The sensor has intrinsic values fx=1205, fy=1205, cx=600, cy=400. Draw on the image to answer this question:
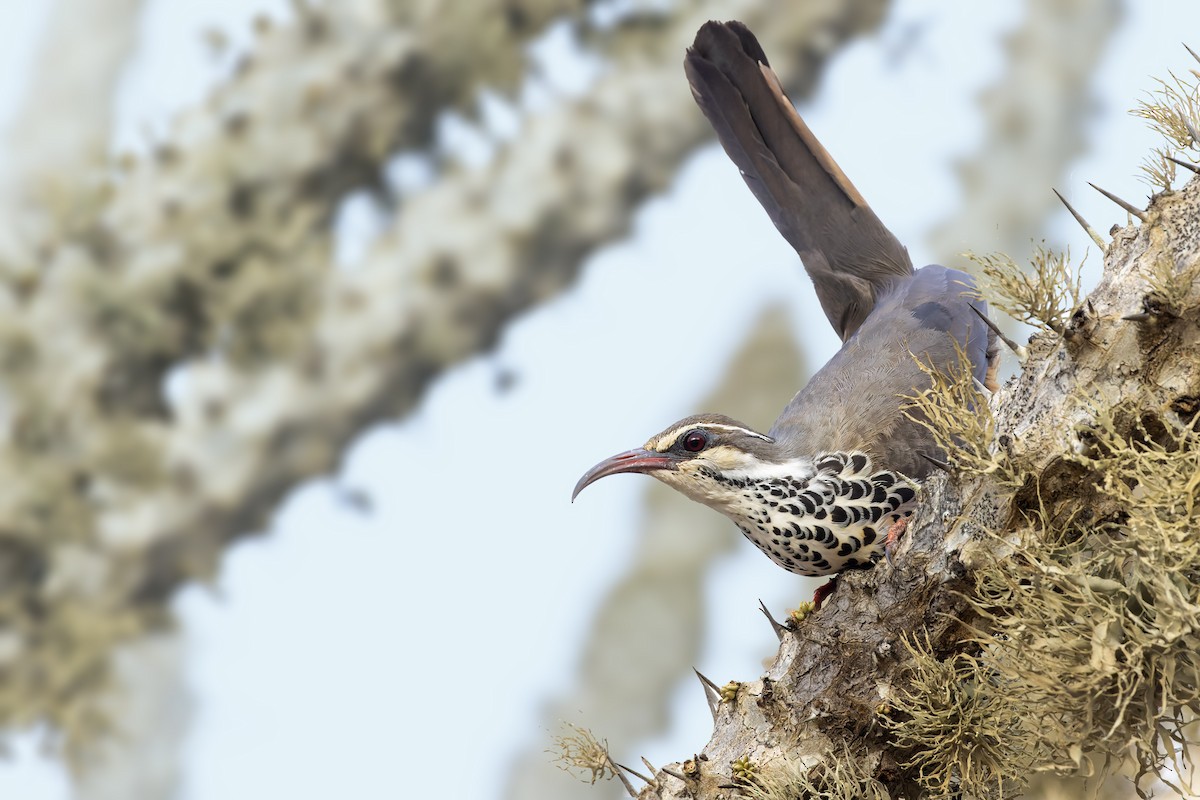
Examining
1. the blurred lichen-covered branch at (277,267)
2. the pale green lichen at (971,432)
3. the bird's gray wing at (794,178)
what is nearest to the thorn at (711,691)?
the pale green lichen at (971,432)

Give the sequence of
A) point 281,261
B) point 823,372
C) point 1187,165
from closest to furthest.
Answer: point 1187,165, point 823,372, point 281,261

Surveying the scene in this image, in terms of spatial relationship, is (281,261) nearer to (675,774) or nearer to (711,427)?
(711,427)

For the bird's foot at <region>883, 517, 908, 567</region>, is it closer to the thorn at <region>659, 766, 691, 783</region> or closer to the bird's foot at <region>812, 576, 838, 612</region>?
the bird's foot at <region>812, 576, 838, 612</region>

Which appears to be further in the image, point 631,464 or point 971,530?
point 631,464

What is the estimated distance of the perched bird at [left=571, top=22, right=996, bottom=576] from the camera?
146 centimetres

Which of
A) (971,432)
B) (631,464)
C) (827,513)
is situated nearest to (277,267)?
(631,464)

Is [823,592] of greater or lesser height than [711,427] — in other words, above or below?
below

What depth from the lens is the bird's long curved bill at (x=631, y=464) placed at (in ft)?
4.98

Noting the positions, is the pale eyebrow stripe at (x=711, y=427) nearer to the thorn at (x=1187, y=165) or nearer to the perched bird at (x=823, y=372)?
the perched bird at (x=823, y=372)

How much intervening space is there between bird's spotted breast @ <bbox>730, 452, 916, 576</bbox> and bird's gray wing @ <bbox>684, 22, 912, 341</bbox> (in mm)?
410

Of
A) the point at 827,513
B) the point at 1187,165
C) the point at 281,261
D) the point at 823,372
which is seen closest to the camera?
the point at 1187,165

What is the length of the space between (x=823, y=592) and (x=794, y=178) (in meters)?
0.67

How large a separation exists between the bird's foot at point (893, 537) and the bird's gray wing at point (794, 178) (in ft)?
1.73

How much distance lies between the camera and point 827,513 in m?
1.44
